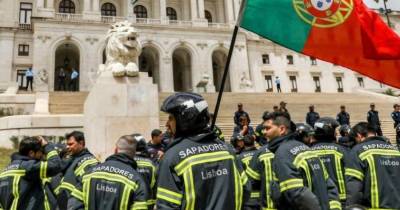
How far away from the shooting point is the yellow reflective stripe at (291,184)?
3.40m

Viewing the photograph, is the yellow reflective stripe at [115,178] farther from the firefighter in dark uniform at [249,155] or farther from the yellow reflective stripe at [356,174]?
the yellow reflective stripe at [356,174]

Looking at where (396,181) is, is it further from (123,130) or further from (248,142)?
(123,130)

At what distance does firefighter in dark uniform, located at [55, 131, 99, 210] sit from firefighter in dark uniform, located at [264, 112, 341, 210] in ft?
7.08

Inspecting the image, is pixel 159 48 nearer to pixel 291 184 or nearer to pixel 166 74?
pixel 166 74

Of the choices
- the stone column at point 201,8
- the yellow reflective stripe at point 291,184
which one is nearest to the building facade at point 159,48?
the stone column at point 201,8

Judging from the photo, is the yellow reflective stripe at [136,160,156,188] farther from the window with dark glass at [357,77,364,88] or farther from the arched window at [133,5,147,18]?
the window with dark glass at [357,77,364,88]

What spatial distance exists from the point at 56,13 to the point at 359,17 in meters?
39.5

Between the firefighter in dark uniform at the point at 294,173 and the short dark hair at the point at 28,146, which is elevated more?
the short dark hair at the point at 28,146

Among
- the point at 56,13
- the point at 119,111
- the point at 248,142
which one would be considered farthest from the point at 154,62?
the point at 248,142

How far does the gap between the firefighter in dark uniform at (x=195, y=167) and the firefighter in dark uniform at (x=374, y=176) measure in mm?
2366

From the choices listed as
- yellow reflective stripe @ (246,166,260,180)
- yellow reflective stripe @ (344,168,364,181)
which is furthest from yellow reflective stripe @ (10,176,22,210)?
yellow reflective stripe @ (344,168,364,181)

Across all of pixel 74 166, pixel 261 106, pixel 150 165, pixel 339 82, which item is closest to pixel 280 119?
pixel 150 165

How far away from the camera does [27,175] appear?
15.1 feet

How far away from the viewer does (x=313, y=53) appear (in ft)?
17.9
